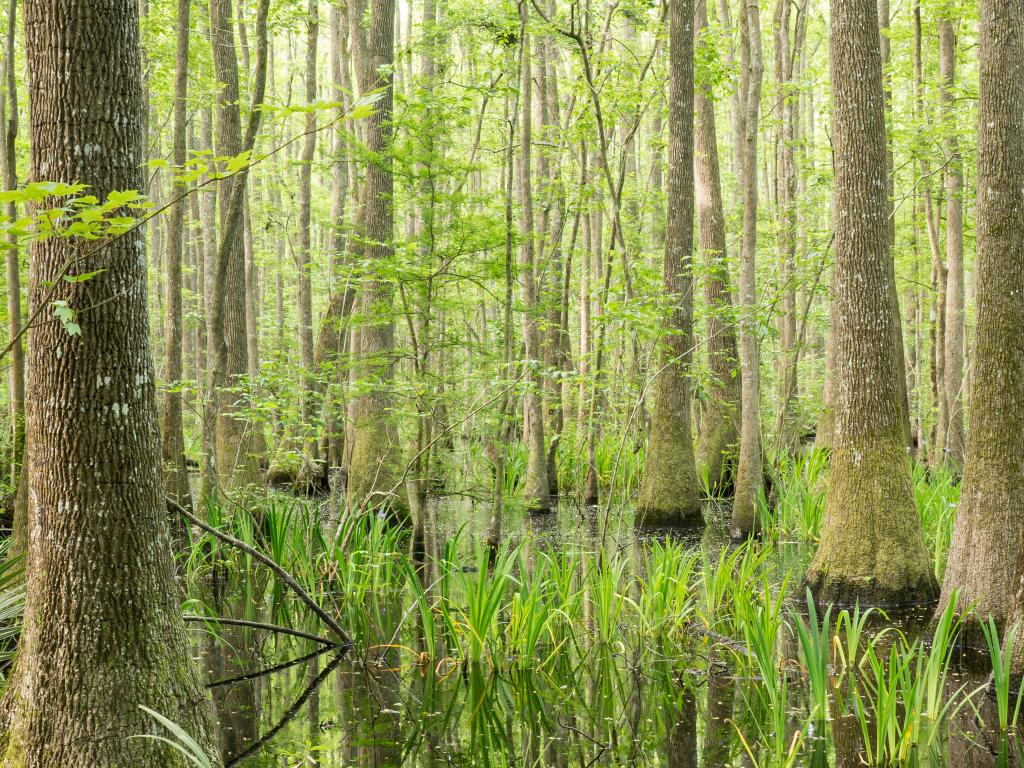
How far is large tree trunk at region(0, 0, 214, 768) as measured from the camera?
300 cm

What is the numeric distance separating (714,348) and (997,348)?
6884mm

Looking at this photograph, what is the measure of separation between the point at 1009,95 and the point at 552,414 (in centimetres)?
1066

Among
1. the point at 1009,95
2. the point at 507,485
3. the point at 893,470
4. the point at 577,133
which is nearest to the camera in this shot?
the point at 1009,95

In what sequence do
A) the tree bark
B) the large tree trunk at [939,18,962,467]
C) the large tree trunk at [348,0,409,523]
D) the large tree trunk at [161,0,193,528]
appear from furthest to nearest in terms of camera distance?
1. the large tree trunk at [939,18,962,467]
2. the tree bark
3. the large tree trunk at [348,0,409,523]
4. the large tree trunk at [161,0,193,528]

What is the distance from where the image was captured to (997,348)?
5.58 meters

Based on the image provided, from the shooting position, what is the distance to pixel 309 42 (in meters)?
17.2

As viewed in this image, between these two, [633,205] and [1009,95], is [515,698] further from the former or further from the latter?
[633,205]

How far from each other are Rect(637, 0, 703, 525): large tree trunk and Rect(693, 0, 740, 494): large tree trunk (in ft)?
3.49

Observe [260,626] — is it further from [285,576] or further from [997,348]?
[997,348]

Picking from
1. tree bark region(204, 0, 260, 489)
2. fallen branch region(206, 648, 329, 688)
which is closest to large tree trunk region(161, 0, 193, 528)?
tree bark region(204, 0, 260, 489)

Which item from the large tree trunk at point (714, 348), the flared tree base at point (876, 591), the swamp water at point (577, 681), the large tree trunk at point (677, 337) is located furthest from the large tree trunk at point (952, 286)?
the swamp water at point (577, 681)

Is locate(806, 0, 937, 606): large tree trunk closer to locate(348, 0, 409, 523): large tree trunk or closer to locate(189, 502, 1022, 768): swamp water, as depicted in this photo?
locate(189, 502, 1022, 768): swamp water

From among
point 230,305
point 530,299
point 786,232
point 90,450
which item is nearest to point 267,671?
point 90,450

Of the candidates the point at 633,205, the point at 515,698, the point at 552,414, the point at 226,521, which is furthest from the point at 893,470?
the point at 633,205
